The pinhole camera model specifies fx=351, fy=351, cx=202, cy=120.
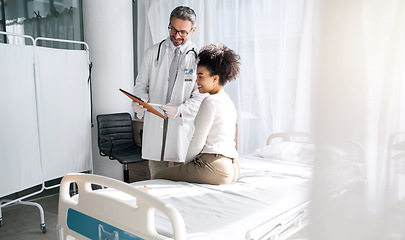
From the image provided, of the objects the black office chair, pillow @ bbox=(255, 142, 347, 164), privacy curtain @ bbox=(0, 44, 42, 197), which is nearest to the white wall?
the black office chair

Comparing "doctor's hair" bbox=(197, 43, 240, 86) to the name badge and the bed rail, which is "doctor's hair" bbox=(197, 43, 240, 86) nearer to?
the name badge

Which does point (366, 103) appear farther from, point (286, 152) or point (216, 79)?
point (286, 152)

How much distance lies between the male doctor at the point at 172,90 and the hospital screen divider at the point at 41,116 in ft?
3.67

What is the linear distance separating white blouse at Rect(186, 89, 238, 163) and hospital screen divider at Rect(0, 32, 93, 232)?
66.5 inches

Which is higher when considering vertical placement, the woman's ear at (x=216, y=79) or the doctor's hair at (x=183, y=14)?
the doctor's hair at (x=183, y=14)

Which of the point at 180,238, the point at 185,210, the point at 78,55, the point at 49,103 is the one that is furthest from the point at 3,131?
the point at 180,238

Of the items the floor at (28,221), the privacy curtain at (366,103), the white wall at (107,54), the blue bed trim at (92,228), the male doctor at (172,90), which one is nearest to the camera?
the privacy curtain at (366,103)

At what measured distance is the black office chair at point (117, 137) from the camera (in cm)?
368

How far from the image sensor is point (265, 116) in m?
3.36

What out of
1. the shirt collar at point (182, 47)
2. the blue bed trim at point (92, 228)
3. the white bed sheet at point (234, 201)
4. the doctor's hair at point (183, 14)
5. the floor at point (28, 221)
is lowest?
the floor at point (28, 221)

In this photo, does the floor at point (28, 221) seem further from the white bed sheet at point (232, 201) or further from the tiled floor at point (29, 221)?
the white bed sheet at point (232, 201)

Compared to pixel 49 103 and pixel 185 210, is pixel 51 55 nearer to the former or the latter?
pixel 49 103

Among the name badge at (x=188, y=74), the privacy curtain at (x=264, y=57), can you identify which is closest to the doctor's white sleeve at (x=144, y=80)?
the name badge at (x=188, y=74)

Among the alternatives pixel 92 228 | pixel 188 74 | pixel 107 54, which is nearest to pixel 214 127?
pixel 188 74
